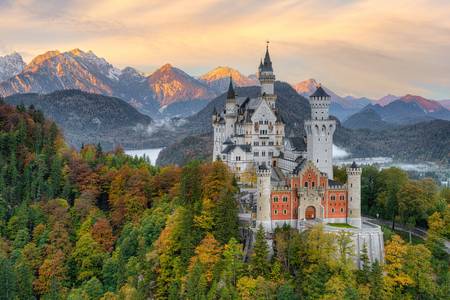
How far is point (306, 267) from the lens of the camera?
209ft

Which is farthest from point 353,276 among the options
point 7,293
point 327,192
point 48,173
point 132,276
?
point 48,173

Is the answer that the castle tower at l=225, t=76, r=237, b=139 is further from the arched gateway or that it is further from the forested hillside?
the arched gateway

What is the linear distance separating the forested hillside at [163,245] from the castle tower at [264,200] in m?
2.17

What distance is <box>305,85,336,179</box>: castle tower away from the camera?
79.4m

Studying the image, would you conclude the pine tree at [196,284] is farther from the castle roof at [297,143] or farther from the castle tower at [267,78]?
the castle tower at [267,78]

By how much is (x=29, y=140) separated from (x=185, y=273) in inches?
2755

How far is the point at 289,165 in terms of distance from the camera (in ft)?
302

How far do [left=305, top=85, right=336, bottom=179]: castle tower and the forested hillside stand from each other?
13.7m

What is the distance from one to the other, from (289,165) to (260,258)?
3105cm

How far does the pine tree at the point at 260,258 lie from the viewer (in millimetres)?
63562

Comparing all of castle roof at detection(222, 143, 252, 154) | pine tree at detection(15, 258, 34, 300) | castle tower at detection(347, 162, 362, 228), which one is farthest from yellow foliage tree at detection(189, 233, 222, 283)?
castle roof at detection(222, 143, 252, 154)

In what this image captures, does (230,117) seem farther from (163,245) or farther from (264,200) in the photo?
(163,245)

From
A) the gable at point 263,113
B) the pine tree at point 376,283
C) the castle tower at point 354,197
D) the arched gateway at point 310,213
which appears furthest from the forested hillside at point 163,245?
the gable at point 263,113

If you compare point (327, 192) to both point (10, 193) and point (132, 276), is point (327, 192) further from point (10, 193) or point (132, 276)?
point (10, 193)
